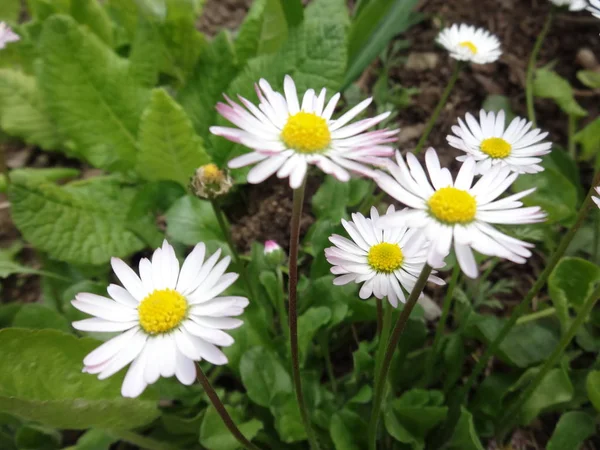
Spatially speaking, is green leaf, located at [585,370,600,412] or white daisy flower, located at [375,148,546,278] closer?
white daisy flower, located at [375,148,546,278]

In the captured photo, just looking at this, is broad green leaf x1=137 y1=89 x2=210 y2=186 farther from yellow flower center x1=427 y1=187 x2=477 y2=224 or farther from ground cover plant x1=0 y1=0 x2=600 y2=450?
yellow flower center x1=427 y1=187 x2=477 y2=224

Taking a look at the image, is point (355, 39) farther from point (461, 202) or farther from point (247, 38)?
point (461, 202)

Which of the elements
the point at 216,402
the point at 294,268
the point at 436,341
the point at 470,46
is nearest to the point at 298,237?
the point at 294,268

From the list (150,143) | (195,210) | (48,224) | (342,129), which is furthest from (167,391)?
(342,129)

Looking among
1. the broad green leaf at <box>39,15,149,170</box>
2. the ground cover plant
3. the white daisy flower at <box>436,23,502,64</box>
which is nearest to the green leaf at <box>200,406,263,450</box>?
the ground cover plant

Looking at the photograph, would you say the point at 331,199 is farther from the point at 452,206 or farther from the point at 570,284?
the point at 452,206
